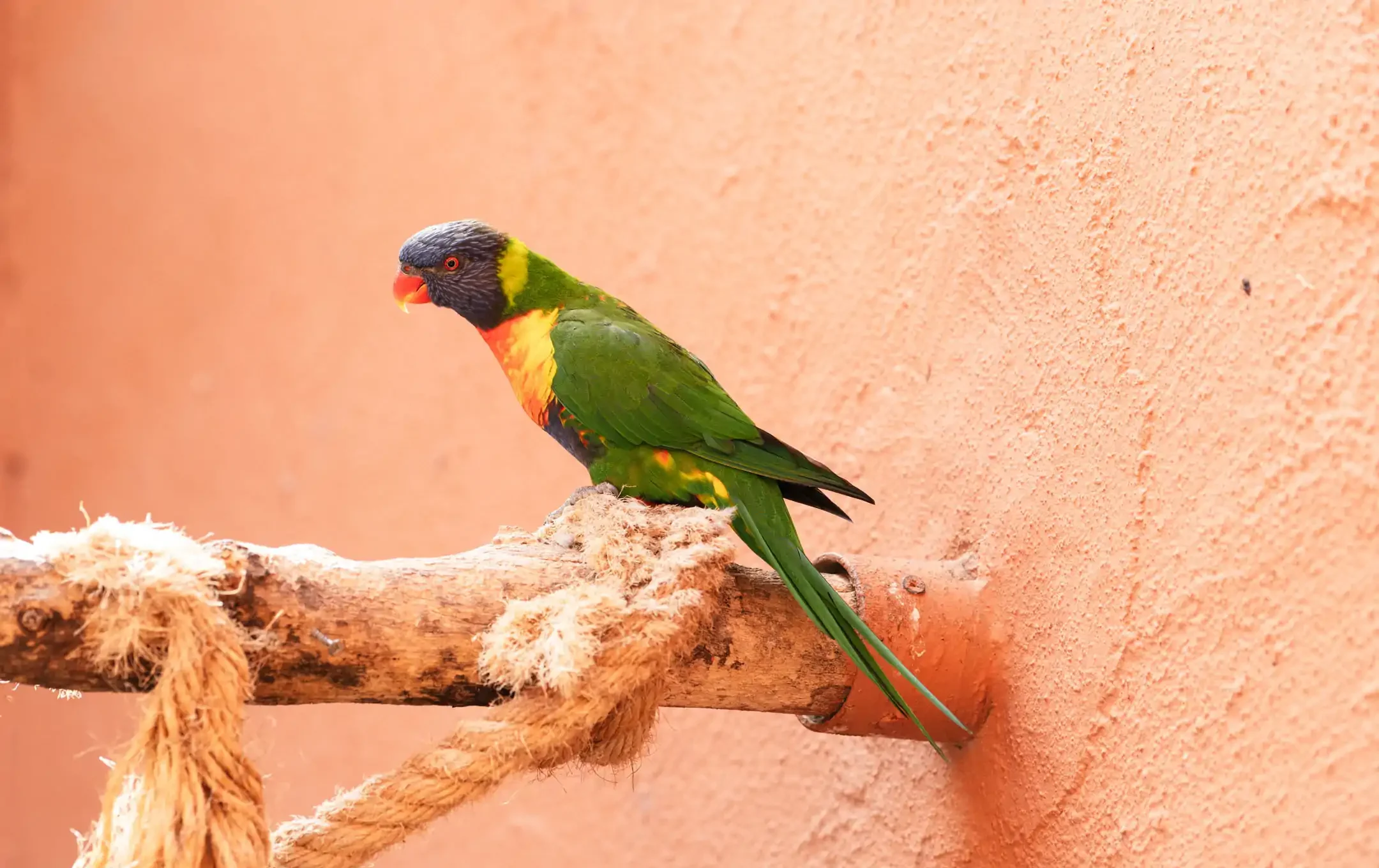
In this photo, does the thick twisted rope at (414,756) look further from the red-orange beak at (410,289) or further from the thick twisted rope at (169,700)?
the red-orange beak at (410,289)

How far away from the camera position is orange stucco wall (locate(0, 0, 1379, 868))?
94 centimetres

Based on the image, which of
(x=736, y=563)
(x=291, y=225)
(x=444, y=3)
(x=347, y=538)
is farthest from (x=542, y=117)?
(x=736, y=563)

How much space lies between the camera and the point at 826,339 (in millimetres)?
1602

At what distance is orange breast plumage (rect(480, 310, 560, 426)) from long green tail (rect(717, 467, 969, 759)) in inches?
9.2

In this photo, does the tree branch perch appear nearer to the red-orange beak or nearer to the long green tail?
the long green tail

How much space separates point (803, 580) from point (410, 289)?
0.68 meters

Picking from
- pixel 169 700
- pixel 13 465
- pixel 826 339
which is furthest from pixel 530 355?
pixel 13 465

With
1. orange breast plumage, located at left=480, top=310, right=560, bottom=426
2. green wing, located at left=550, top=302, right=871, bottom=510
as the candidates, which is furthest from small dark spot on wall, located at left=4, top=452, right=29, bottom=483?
green wing, located at left=550, top=302, right=871, bottom=510

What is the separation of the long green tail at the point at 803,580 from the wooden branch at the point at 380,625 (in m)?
0.05

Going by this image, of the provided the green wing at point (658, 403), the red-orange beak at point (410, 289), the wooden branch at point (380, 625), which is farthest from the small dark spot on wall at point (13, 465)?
the wooden branch at point (380, 625)

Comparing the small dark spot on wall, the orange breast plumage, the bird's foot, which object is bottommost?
the bird's foot

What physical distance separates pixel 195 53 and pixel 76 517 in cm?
110

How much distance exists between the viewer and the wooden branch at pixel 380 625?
819 mm

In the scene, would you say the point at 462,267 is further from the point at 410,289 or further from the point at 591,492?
the point at 591,492
